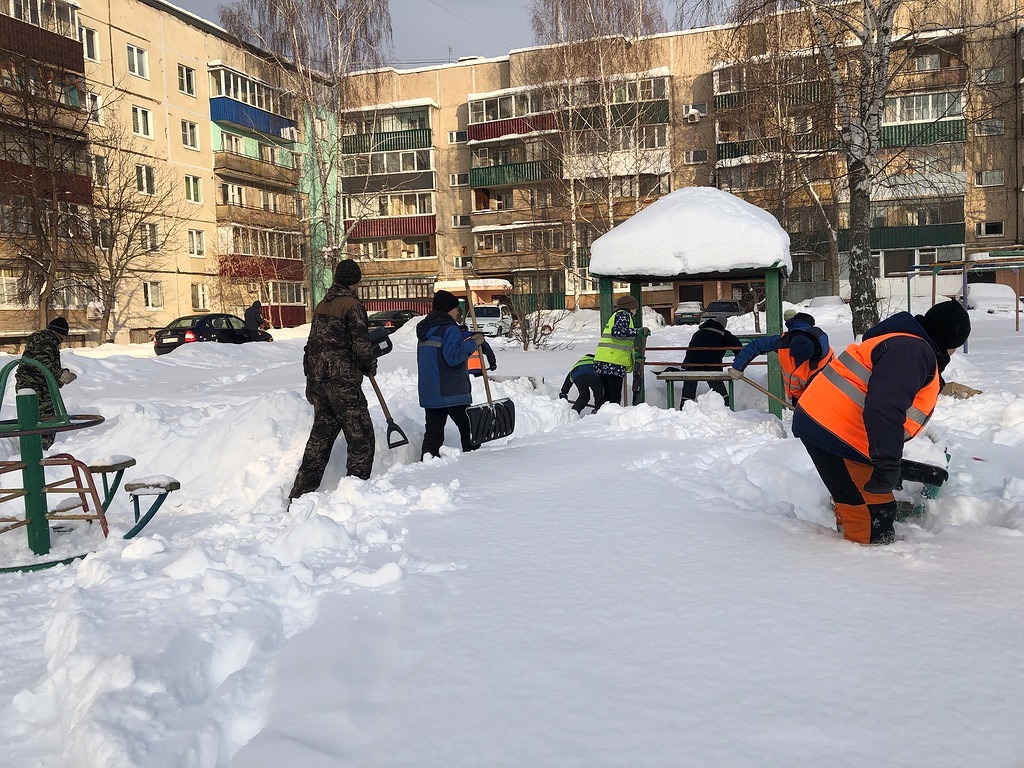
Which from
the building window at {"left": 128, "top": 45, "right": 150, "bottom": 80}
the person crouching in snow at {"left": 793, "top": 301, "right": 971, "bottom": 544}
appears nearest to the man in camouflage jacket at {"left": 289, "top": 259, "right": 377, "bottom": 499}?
the person crouching in snow at {"left": 793, "top": 301, "right": 971, "bottom": 544}

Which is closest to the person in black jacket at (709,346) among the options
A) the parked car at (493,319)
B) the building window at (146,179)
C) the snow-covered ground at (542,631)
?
the snow-covered ground at (542,631)

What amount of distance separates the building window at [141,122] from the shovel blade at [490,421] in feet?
101

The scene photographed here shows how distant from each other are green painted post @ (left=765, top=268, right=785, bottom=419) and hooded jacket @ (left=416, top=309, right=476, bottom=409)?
11.9 feet

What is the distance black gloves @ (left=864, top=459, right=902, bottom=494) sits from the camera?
10.8 ft

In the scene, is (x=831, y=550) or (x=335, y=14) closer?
(x=831, y=550)

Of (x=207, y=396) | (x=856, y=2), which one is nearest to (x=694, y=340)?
(x=856, y=2)

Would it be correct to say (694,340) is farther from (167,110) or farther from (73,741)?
(167,110)

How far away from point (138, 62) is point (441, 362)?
32.2 meters

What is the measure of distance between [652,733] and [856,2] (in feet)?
40.5

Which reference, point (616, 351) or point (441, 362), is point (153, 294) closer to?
point (616, 351)

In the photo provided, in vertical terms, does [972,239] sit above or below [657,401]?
above

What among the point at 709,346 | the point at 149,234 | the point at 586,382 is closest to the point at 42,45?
the point at 149,234

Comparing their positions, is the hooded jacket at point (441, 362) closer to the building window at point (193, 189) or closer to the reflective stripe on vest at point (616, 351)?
the reflective stripe on vest at point (616, 351)

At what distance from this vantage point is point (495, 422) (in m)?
6.83
